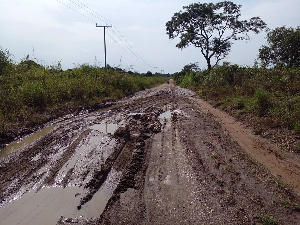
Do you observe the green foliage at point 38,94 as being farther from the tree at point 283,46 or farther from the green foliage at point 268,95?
the tree at point 283,46

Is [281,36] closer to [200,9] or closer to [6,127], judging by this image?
[200,9]

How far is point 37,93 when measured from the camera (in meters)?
11.2

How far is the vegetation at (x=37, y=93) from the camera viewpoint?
9242 millimetres

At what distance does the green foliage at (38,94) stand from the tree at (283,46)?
43.3ft

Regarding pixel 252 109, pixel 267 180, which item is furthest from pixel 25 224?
pixel 252 109

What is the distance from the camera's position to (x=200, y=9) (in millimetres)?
30641

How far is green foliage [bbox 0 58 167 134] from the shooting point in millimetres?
9367

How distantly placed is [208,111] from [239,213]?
26.8 ft

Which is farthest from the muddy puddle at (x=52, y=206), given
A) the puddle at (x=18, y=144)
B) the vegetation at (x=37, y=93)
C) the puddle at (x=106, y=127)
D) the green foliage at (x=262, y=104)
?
the green foliage at (x=262, y=104)

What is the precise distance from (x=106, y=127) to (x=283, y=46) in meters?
17.7

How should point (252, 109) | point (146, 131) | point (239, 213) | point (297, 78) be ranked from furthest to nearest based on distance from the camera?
point (297, 78)
point (252, 109)
point (146, 131)
point (239, 213)

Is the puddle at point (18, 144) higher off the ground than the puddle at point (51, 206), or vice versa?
the puddle at point (18, 144)

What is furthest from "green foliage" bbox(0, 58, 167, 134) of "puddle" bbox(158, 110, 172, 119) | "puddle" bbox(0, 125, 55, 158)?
"puddle" bbox(158, 110, 172, 119)

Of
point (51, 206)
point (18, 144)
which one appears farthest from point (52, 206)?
→ point (18, 144)
